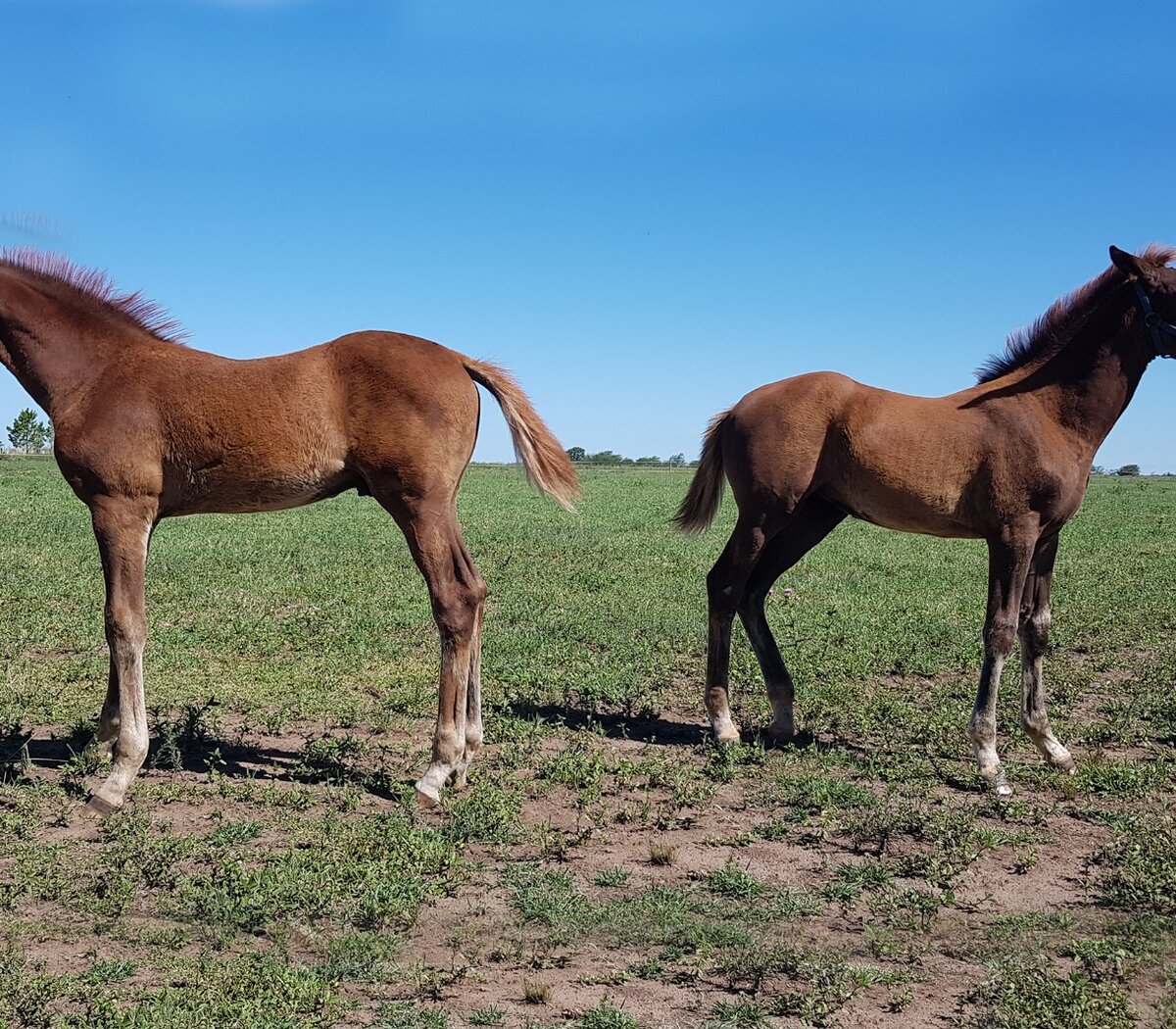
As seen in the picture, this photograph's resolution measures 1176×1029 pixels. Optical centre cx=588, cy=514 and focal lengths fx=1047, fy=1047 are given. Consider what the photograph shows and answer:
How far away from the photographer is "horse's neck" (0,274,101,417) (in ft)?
20.3

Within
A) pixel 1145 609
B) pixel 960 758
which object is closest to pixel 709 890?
pixel 960 758

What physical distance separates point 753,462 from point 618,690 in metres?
2.32

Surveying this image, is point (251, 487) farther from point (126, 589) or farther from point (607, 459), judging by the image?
point (607, 459)

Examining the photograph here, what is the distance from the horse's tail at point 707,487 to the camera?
7.61 m

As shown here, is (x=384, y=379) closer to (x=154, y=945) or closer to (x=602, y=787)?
(x=602, y=787)

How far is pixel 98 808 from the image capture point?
5551 millimetres

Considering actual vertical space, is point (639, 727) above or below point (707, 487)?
below

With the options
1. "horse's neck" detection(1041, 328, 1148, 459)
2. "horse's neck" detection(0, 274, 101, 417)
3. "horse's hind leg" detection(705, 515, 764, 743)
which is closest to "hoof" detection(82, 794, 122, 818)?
"horse's neck" detection(0, 274, 101, 417)

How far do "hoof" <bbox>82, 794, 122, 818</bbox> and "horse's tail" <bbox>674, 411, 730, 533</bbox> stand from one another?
4.16 metres

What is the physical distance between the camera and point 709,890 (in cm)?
469

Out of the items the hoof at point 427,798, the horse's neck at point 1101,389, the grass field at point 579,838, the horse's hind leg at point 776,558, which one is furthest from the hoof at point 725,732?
the horse's neck at point 1101,389

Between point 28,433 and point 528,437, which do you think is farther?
point 28,433

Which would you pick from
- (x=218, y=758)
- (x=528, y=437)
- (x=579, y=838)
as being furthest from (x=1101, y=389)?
(x=218, y=758)

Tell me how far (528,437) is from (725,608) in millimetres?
1904
